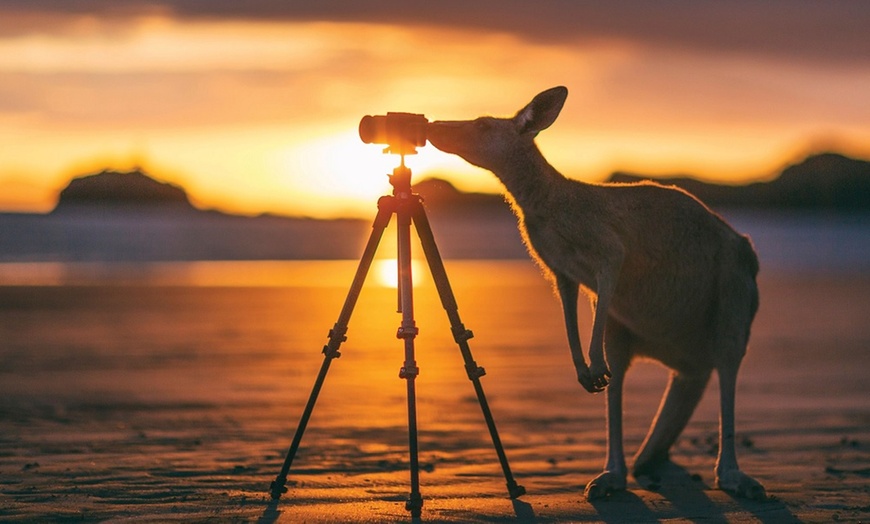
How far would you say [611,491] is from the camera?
7.67 meters

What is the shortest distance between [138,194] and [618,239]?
2157 inches

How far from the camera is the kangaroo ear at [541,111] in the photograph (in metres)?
7.39

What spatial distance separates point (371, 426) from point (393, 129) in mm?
3443

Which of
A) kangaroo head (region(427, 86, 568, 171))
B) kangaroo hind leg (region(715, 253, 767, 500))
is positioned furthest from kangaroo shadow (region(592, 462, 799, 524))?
kangaroo head (region(427, 86, 568, 171))

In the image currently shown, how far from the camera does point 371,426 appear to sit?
33.5 feet

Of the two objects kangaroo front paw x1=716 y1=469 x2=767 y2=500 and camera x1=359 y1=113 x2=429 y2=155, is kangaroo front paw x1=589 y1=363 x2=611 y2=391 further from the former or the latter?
camera x1=359 y1=113 x2=429 y2=155

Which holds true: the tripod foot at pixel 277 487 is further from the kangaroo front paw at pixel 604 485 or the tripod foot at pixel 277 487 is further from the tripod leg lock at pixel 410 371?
the kangaroo front paw at pixel 604 485

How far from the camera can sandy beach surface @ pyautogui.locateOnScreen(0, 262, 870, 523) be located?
7.33 meters

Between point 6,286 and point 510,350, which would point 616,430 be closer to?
point 510,350

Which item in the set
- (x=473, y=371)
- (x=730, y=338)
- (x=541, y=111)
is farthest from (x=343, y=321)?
(x=730, y=338)

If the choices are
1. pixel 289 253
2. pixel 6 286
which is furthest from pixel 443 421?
pixel 289 253

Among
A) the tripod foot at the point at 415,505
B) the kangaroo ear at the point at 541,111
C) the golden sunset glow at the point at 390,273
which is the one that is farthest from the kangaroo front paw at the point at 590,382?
the golden sunset glow at the point at 390,273

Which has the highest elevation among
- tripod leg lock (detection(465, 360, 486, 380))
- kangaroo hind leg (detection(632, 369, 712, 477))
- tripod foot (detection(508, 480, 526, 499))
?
tripod leg lock (detection(465, 360, 486, 380))

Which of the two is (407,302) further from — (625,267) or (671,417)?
(671,417)
